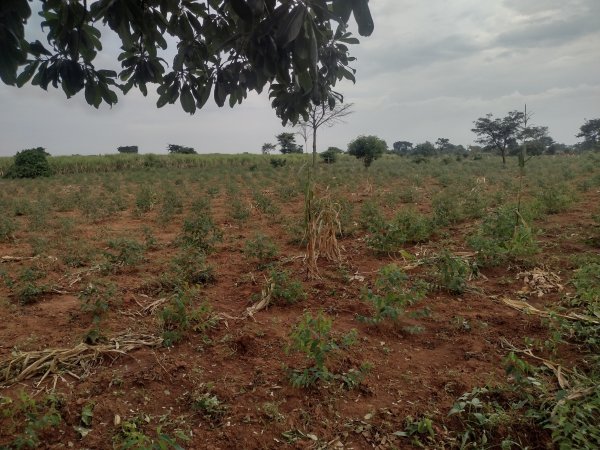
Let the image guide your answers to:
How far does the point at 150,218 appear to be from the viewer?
28.1 feet

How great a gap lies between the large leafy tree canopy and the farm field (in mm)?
1337

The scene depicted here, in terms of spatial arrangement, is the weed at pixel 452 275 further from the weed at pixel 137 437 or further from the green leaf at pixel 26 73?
the green leaf at pixel 26 73

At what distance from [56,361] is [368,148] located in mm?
20889

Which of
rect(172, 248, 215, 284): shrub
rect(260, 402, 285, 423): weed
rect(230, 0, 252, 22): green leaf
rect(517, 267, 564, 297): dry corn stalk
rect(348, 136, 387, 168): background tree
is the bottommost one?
rect(260, 402, 285, 423): weed

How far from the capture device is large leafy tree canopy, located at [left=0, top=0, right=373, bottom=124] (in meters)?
1.49

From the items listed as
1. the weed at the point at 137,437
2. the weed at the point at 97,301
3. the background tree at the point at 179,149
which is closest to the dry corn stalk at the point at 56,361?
the weed at the point at 97,301

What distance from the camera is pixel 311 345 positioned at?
237cm

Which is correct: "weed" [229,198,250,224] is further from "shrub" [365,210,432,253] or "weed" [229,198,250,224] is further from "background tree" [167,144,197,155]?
"background tree" [167,144,197,155]

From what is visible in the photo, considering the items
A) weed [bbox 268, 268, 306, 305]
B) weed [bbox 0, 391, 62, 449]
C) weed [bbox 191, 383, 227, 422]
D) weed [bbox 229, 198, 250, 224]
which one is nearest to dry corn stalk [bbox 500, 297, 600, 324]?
weed [bbox 268, 268, 306, 305]

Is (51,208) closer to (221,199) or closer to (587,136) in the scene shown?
(221,199)

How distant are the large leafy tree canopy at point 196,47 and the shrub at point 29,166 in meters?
22.1

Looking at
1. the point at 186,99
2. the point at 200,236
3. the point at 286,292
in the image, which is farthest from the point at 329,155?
the point at 186,99

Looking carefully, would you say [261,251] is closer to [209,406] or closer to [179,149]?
[209,406]

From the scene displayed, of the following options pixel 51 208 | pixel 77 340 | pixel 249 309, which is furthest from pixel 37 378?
pixel 51 208
